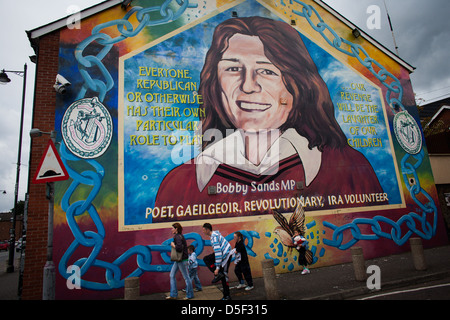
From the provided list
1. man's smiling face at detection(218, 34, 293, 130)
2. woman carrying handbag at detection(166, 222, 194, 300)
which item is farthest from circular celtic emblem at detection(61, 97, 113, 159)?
man's smiling face at detection(218, 34, 293, 130)

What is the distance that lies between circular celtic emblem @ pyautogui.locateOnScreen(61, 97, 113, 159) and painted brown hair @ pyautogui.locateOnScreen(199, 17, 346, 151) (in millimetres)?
3308

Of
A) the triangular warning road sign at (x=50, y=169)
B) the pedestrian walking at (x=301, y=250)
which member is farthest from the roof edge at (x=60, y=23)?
the pedestrian walking at (x=301, y=250)

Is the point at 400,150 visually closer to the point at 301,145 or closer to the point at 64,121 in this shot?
the point at 301,145

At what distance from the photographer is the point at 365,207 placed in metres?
10.5

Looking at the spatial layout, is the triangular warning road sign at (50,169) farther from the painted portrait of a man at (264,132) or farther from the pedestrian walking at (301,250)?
the pedestrian walking at (301,250)

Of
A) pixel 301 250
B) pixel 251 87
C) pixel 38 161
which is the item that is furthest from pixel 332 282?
pixel 38 161

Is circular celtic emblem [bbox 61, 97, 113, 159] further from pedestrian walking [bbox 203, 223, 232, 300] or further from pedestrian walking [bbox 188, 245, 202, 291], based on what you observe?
pedestrian walking [bbox 203, 223, 232, 300]

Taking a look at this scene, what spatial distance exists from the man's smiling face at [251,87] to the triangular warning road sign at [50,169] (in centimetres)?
550

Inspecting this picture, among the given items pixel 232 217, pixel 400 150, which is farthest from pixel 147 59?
pixel 400 150

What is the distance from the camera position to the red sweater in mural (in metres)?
8.58

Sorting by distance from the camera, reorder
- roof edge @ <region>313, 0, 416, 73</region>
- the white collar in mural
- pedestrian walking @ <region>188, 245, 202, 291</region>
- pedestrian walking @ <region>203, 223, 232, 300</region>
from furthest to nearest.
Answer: roof edge @ <region>313, 0, 416, 73</region>, the white collar in mural, pedestrian walking @ <region>188, 245, 202, 291</region>, pedestrian walking @ <region>203, 223, 232, 300</region>

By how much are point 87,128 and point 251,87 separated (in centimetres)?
551

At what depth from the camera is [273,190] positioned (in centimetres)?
948
